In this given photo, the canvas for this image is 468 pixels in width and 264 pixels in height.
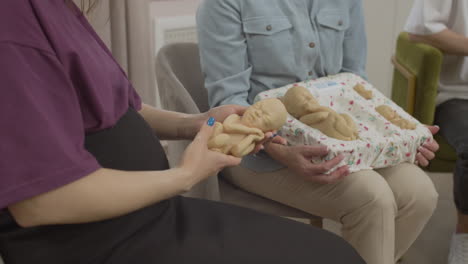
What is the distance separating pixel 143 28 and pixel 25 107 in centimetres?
195

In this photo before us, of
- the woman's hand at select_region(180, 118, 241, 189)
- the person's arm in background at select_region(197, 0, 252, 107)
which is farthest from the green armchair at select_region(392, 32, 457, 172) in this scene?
the woman's hand at select_region(180, 118, 241, 189)

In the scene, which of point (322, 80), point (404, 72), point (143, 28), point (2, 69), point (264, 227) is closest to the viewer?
point (2, 69)

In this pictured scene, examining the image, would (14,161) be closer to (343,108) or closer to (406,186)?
(343,108)

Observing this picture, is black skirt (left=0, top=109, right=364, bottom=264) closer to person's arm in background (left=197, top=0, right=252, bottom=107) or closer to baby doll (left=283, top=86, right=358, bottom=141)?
baby doll (left=283, top=86, right=358, bottom=141)

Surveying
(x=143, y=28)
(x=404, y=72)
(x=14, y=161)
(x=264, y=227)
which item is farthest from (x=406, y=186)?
(x=143, y=28)

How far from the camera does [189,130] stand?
4.63 feet

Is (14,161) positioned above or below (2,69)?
below

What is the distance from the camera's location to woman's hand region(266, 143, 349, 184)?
145cm

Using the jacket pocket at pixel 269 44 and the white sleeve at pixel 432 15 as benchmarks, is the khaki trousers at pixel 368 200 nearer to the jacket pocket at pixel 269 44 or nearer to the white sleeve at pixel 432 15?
the jacket pocket at pixel 269 44

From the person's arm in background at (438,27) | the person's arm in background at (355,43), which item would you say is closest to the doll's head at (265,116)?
the person's arm in background at (355,43)

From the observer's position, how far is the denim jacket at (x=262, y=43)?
1693mm

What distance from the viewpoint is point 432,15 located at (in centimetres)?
219

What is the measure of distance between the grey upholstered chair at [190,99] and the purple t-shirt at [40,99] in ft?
2.15

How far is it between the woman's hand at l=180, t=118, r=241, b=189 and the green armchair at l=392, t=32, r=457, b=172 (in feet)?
3.99
